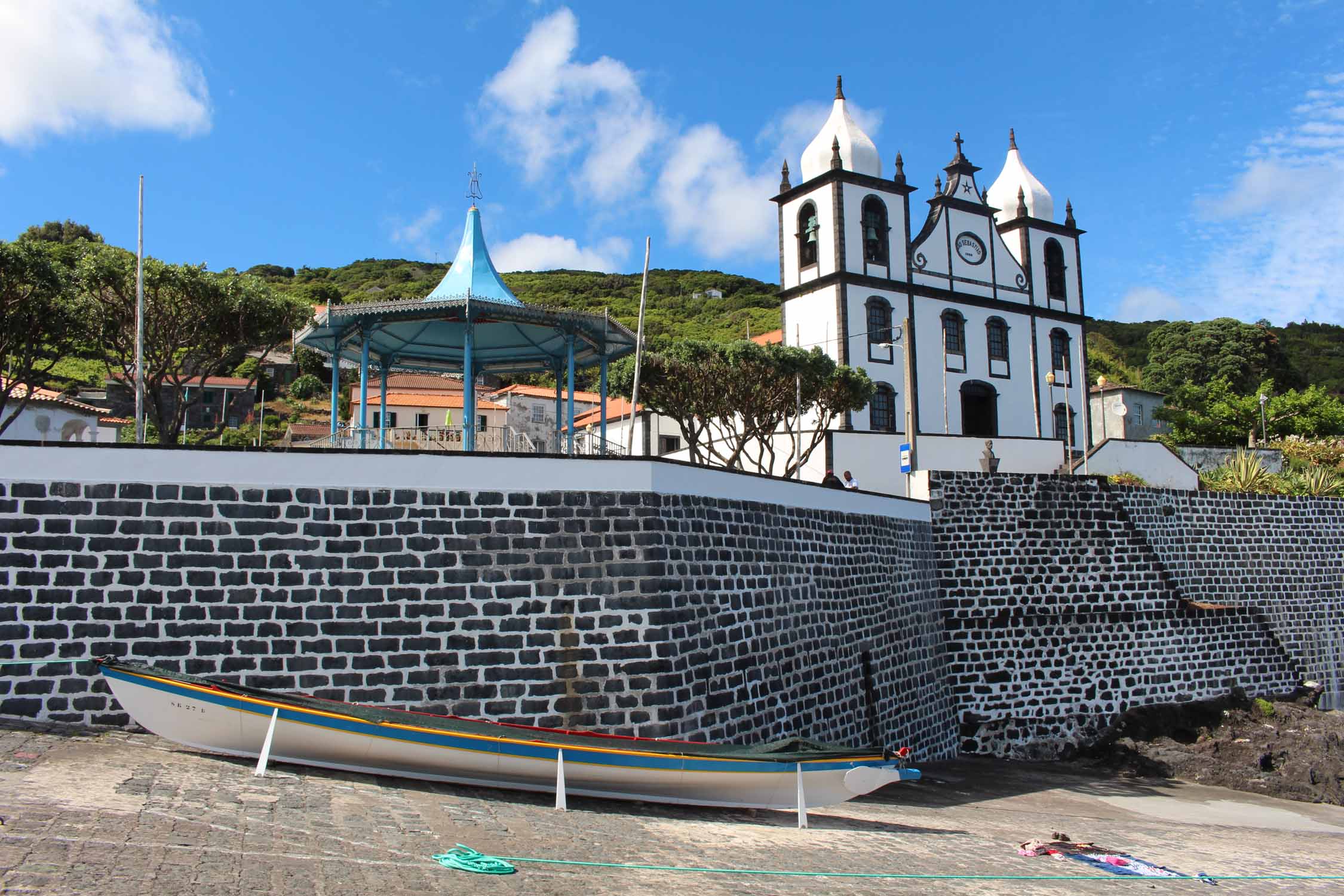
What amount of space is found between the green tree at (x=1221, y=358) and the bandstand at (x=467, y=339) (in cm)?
5071

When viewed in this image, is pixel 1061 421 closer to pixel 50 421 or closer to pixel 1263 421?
pixel 1263 421

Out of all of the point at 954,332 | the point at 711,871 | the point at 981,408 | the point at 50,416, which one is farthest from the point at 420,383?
the point at 711,871

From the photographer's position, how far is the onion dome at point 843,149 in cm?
3041

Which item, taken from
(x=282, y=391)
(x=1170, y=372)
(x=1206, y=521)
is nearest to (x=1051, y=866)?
(x=1206, y=521)

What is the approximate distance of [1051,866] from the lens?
8.83 meters

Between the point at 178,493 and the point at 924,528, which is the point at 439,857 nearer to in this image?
the point at 178,493

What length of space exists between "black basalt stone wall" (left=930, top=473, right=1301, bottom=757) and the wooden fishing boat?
31.3 feet

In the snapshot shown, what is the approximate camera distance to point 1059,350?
3459cm

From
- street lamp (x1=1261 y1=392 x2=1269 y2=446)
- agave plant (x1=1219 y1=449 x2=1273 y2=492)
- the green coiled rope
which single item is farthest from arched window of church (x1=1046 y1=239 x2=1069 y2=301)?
the green coiled rope

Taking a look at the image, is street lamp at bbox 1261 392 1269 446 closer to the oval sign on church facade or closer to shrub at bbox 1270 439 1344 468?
shrub at bbox 1270 439 1344 468

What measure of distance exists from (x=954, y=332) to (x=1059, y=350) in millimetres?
5295

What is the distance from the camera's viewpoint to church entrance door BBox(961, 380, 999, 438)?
3186cm

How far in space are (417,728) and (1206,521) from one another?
60.3ft

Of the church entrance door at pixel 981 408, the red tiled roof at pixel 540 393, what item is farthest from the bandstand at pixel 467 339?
the church entrance door at pixel 981 408
